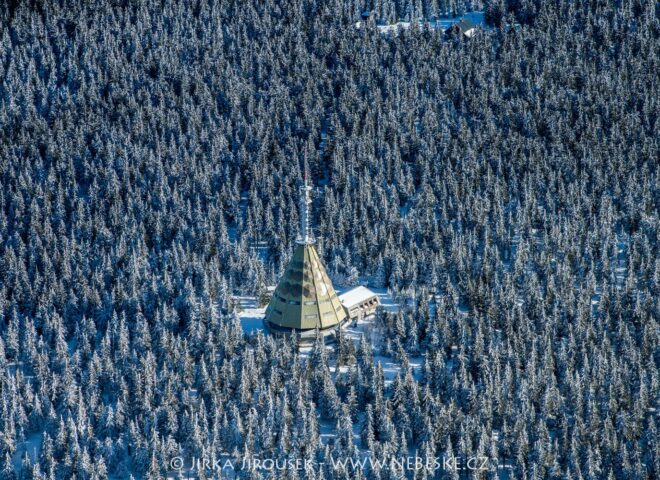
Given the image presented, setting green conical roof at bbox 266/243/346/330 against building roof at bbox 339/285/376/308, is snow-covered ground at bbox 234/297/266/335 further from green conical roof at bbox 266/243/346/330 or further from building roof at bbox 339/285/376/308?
building roof at bbox 339/285/376/308

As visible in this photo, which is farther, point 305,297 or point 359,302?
point 359,302

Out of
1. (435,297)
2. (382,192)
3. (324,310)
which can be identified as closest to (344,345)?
(324,310)

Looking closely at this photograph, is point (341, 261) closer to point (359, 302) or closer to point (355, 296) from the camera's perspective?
point (355, 296)

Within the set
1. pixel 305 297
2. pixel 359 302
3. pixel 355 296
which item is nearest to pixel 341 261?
→ pixel 355 296

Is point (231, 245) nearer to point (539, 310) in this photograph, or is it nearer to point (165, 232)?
point (165, 232)

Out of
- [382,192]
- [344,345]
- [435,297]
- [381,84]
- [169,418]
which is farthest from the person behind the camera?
[381,84]

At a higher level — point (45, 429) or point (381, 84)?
point (381, 84)

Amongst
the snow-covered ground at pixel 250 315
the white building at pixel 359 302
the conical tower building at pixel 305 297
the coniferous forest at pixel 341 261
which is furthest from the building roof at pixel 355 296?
the snow-covered ground at pixel 250 315
